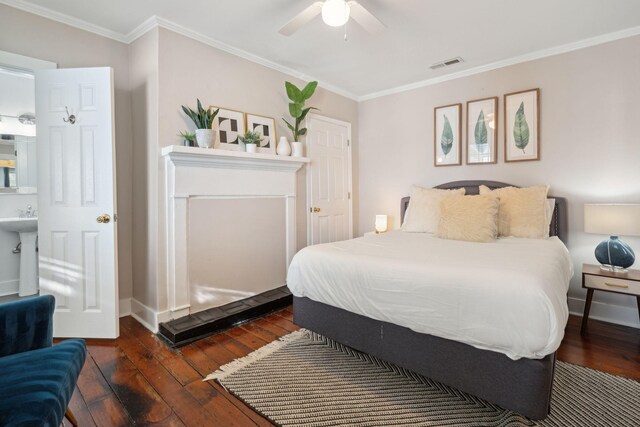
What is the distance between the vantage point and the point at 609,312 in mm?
2883

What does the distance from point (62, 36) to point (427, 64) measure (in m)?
3.43

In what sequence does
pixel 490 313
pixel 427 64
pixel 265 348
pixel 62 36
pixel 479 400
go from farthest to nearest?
pixel 427 64
pixel 62 36
pixel 265 348
pixel 479 400
pixel 490 313

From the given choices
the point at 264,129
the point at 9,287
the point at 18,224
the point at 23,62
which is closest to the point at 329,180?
the point at 264,129

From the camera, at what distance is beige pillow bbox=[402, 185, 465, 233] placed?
3299 millimetres

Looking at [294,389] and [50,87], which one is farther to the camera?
[50,87]

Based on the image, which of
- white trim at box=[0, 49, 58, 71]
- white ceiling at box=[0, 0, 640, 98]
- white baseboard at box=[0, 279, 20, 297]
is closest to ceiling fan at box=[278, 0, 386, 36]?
white ceiling at box=[0, 0, 640, 98]

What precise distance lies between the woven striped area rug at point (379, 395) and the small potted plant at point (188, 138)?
5.82ft

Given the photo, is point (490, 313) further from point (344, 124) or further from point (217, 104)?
point (344, 124)

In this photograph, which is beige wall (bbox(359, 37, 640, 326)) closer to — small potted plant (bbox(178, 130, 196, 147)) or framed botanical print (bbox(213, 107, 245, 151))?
framed botanical print (bbox(213, 107, 245, 151))

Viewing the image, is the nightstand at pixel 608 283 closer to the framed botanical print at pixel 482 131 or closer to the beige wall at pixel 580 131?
the beige wall at pixel 580 131

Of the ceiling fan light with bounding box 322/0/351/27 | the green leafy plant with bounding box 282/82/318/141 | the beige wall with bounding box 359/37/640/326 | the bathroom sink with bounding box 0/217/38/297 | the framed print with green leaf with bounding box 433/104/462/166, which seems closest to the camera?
the ceiling fan light with bounding box 322/0/351/27

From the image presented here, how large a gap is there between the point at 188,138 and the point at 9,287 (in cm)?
263

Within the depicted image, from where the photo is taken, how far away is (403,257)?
6.73 feet

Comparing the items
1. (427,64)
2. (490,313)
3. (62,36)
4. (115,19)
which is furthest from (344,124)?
(490,313)
